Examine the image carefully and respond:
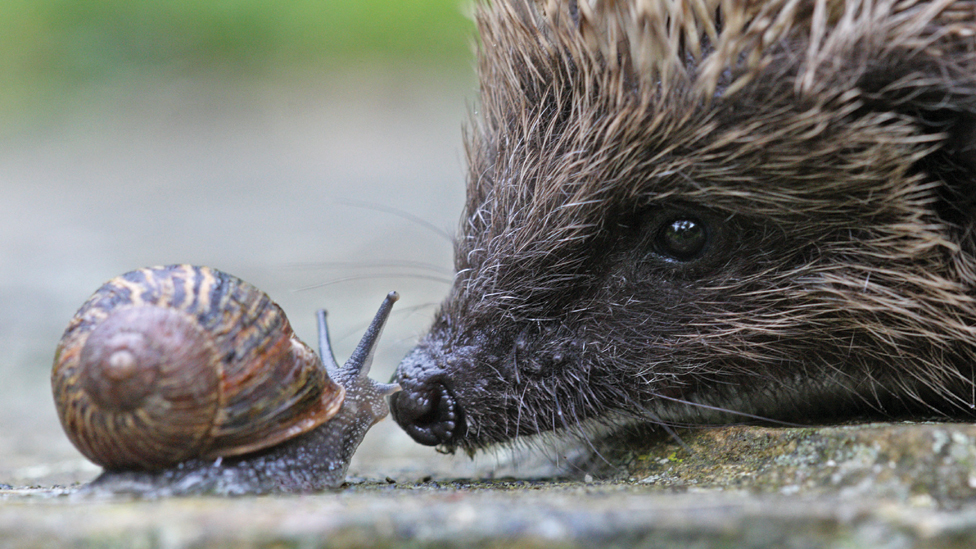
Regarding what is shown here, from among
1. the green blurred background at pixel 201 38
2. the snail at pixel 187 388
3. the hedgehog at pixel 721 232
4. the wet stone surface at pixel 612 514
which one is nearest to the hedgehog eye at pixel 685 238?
the hedgehog at pixel 721 232

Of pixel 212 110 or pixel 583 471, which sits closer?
pixel 583 471

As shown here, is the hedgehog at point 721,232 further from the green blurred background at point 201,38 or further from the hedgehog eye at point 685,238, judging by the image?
the green blurred background at point 201,38

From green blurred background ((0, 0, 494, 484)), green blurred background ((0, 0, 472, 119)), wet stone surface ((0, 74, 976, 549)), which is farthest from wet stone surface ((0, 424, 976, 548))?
green blurred background ((0, 0, 472, 119))

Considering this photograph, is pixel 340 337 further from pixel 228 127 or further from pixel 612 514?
pixel 228 127

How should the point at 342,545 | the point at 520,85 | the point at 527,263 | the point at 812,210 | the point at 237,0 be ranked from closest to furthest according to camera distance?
the point at 342,545 → the point at 812,210 → the point at 527,263 → the point at 520,85 → the point at 237,0

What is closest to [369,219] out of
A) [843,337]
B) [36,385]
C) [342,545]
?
[36,385]

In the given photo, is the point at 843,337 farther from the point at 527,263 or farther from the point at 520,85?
the point at 520,85

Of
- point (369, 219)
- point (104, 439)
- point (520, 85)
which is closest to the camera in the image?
point (104, 439)
